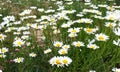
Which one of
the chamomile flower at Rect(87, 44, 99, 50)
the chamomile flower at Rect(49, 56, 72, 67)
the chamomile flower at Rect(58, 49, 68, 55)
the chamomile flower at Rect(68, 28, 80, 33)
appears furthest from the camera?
the chamomile flower at Rect(68, 28, 80, 33)

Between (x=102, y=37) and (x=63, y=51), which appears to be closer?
(x=63, y=51)

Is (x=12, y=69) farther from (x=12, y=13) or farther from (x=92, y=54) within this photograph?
(x=12, y=13)

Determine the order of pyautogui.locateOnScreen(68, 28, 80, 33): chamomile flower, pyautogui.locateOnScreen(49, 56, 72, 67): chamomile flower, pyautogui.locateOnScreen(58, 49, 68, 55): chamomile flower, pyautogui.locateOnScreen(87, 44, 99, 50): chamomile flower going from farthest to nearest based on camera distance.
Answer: pyautogui.locateOnScreen(68, 28, 80, 33): chamomile flower
pyautogui.locateOnScreen(87, 44, 99, 50): chamomile flower
pyautogui.locateOnScreen(58, 49, 68, 55): chamomile flower
pyautogui.locateOnScreen(49, 56, 72, 67): chamomile flower

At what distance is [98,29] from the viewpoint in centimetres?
415

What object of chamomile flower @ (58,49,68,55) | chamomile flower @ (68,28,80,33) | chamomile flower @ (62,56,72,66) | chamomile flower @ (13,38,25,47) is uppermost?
chamomile flower @ (68,28,80,33)

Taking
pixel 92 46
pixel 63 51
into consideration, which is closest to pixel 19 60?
pixel 63 51

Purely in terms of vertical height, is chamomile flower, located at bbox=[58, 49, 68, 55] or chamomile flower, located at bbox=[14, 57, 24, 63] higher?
chamomile flower, located at bbox=[58, 49, 68, 55]

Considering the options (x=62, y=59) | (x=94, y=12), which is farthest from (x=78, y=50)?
(x=94, y=12)

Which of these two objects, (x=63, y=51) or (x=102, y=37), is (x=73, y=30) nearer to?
(x=102, y=37)

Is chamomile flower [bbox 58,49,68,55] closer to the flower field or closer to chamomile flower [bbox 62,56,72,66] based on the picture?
the flower field

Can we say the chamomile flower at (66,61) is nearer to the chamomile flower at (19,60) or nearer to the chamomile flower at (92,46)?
the chamomile flower at (92,46)

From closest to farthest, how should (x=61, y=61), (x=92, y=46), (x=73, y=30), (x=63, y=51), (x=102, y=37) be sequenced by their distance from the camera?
(x=61, y=61)
(x=63, y=51)
(x=92, y=46)
(x=102, y=37)
(x=73, y=30)

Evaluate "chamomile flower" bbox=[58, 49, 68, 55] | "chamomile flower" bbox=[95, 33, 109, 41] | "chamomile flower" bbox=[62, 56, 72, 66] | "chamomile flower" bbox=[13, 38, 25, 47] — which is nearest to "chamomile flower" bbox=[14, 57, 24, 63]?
"chamomile flower" bbox=[13, 38, 25, 47]

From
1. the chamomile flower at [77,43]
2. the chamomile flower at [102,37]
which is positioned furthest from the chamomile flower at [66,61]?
the chamomile flower at [102,37]
